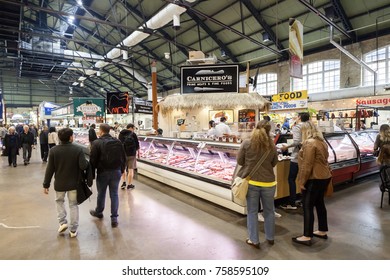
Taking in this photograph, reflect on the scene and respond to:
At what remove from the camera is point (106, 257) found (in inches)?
121

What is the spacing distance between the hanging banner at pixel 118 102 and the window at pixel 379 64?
12.5 meters

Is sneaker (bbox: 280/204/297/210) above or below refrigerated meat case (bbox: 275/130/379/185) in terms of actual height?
below

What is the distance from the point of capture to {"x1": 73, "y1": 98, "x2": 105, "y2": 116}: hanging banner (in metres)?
10.5

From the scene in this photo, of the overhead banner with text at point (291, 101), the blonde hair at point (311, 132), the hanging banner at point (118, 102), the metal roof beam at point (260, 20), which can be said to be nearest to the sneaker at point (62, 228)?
the blonde hair at point (311, 132)

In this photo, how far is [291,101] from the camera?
31.5ft

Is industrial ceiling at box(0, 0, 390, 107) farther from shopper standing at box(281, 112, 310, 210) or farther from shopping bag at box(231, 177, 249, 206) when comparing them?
shopping bag at box(231, 177, 249, 206)

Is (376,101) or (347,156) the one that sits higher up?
(376,101)

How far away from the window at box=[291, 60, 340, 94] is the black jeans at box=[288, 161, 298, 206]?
484 inches

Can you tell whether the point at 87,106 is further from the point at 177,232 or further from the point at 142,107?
the point at 177,232

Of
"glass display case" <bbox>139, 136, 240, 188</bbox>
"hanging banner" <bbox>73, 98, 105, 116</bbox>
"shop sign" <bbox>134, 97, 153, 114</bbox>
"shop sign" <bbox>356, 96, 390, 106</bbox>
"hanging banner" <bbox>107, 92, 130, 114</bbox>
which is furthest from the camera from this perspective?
"shop sign" <bbox>134, 97, 153, 114</bbox>

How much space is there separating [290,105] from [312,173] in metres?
6.98

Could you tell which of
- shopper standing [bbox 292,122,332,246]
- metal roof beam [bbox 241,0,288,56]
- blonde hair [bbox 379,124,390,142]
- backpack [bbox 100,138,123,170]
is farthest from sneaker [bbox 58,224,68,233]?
metal roof beam [bbox 241,0,288,56]

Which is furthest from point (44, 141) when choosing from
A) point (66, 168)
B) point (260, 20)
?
point (260, 20)

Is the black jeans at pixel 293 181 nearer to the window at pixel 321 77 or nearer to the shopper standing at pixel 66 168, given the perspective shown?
the shopper standing at pixel 66 168
